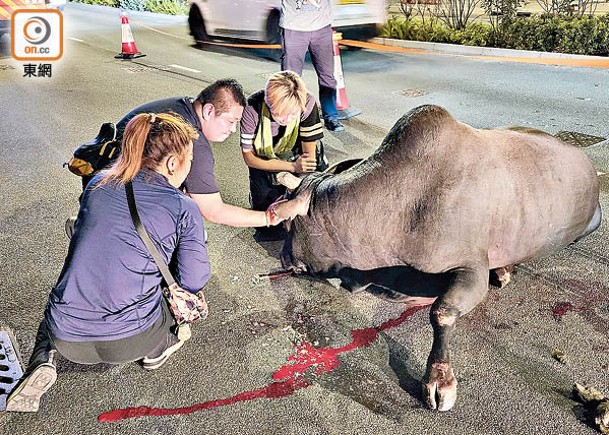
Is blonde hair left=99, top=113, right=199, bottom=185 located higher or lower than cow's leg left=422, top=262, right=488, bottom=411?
higher

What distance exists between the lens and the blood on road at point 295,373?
119 inches

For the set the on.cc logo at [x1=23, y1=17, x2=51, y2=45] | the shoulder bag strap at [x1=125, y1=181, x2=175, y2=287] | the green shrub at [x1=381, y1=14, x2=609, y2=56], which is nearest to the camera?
the shoulder bag strap at [x1=125, y1=181, x2=175, y2=287]

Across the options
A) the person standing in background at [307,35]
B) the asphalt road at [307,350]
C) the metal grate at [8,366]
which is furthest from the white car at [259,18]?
the metal grate at [8,366]

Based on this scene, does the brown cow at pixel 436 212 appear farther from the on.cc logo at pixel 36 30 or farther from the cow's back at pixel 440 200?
the on.cc logo at pixel 36 30

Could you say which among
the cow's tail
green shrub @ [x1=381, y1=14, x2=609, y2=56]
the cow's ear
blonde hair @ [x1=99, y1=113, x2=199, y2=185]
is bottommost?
the cow's tail

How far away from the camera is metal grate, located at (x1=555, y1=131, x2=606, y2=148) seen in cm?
636

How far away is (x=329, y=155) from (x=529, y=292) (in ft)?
9.72

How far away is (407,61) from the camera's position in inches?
441

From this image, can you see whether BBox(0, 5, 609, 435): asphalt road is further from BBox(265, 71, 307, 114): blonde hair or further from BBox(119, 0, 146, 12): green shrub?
BBox(119, 0, 146, 12): green shrub

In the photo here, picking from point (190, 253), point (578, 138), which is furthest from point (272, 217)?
point (578, 138)

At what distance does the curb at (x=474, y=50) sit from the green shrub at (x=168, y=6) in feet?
27.1

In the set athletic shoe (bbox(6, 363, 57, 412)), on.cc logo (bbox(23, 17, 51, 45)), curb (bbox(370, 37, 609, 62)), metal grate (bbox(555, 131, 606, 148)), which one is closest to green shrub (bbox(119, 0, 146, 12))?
on.cc logo (bbox(23, 17, 51, 45))

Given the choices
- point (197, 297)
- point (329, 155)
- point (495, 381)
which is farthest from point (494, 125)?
point (197, 297)

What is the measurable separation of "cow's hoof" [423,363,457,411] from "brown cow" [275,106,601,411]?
0.6 inches
